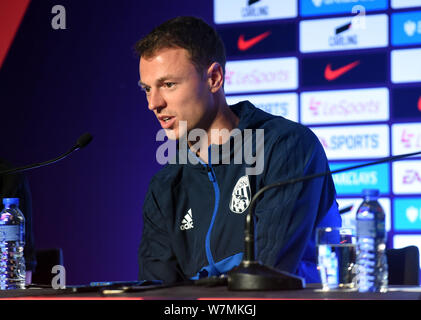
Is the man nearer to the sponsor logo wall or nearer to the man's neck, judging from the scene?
the man's neck

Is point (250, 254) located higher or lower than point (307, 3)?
lower

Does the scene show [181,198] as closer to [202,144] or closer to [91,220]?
[202,144]

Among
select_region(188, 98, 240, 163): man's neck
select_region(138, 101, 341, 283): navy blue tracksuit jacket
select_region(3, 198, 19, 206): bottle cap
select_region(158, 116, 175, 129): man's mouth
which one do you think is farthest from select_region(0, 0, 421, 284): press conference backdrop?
select_region(3, 198, 19, 206): bottle cap

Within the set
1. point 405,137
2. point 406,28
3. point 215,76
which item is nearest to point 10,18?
point 406,28

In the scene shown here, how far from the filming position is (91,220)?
448 cm

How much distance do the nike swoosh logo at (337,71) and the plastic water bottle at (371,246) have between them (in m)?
2.53

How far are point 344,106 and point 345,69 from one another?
0.21 m

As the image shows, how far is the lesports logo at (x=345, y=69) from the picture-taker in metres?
3.83

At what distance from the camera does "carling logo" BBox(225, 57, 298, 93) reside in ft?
13.0

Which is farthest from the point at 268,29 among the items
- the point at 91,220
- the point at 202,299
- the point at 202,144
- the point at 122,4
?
the point at 202,299

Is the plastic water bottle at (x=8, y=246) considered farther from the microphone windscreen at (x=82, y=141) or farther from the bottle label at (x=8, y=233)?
the microphone windscreen at (x=82, y=141)

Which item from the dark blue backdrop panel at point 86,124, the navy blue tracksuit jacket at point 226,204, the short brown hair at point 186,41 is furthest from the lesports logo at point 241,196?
the dark blue backdrop panel at point 86,124

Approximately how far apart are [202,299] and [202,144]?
122 cm
